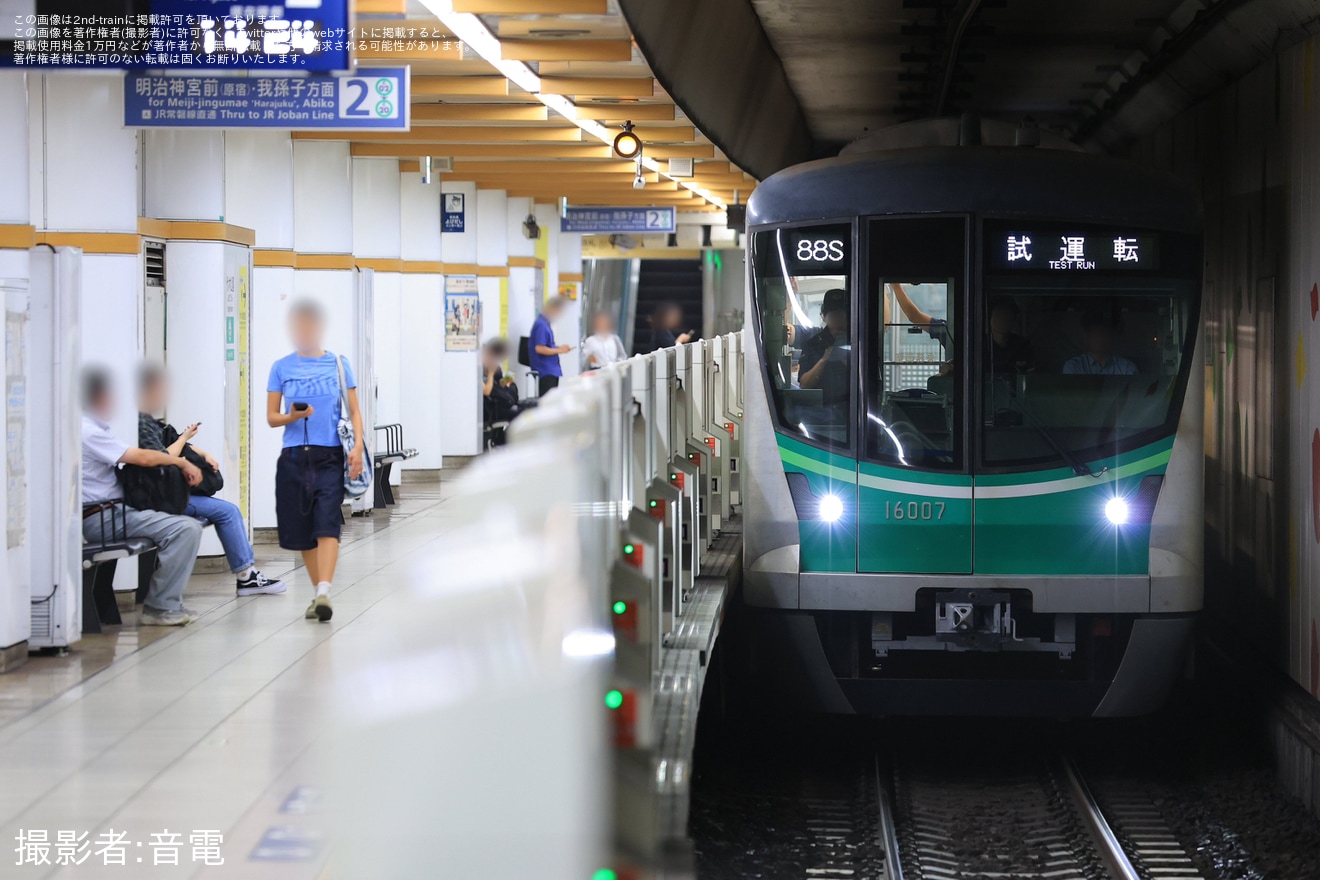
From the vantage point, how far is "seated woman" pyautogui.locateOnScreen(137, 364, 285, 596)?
1020 cm

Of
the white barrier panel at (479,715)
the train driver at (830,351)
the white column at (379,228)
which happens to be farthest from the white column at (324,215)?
the white barrier panel at (479,715)

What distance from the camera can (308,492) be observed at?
32.9ft

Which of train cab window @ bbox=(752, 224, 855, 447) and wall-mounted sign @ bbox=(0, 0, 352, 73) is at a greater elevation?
wall-mounted sign @ bbox=(0, 0, 352, 73)

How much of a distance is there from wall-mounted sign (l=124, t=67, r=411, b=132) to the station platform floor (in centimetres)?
296

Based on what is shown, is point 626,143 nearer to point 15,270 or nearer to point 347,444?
point 347,444

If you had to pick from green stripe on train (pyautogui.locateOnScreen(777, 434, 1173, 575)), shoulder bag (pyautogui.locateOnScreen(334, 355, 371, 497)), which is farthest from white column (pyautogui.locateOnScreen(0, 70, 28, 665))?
green stripe on train (pyautogui.locateOnScreen(777, 434, 1173, 575))

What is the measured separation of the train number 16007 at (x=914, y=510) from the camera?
7934 millimetres

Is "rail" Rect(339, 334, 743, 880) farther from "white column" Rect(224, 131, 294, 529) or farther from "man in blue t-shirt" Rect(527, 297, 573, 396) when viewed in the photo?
"man in blue t-shirt" Rect(527, 297, 573, 396)

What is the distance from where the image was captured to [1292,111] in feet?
29.0

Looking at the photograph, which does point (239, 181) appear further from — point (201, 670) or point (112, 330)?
point (201, 670)

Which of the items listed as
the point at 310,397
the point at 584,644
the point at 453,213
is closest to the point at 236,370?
the point at 310,397

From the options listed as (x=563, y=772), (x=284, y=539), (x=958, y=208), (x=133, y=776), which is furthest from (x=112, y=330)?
(x=563, y=772)

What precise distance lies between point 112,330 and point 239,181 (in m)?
2.63

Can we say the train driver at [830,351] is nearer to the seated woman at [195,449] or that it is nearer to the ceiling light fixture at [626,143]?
the seated woman at [195,449]
